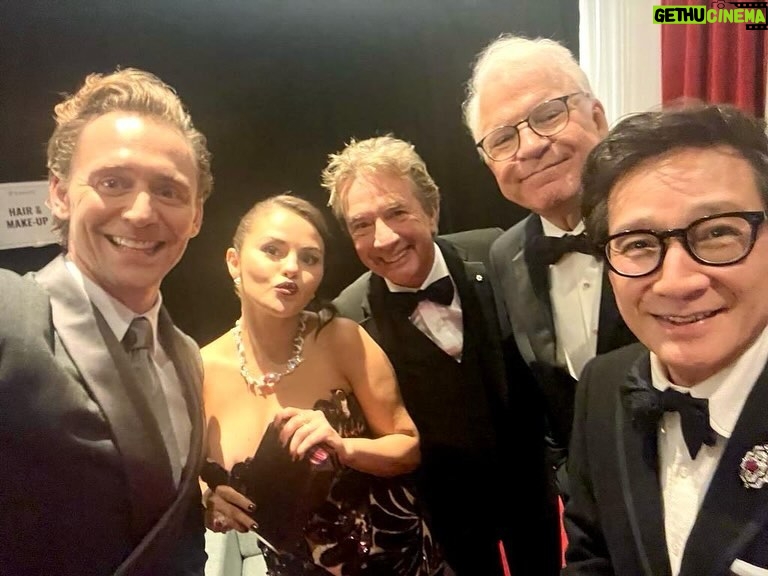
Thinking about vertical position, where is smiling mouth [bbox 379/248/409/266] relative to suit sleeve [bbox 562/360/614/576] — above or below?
above

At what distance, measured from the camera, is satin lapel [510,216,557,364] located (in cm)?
149

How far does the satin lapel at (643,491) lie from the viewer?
109cm

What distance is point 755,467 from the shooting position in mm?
Answer: 979

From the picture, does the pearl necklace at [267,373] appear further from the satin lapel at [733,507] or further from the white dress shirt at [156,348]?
the satin lapel at [733,507]

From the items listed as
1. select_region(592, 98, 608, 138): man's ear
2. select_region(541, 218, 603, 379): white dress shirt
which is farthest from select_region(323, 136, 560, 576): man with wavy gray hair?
select_region(592, 98, 608, 138): man's ear

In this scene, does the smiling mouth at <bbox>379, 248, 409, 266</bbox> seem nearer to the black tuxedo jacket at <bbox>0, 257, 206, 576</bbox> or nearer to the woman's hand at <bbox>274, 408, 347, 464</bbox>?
the woman's hand at <bbox>274, 408, 347, 464</bbox>

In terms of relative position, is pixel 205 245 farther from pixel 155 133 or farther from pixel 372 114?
pixel 372 114

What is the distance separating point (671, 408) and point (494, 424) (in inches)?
20.8

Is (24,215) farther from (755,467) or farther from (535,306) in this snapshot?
(755,467)

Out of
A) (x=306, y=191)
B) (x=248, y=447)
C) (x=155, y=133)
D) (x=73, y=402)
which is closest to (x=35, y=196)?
(x=155, y=133)

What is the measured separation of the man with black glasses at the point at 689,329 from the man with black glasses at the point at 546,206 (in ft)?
0.86

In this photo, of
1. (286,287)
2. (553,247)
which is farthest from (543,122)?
(286,287)

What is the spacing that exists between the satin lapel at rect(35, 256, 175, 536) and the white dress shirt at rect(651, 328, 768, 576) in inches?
34.4

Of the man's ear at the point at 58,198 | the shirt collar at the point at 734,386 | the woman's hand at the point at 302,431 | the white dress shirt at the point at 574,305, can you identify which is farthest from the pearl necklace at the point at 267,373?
the shirt collar at the point at 734,386
